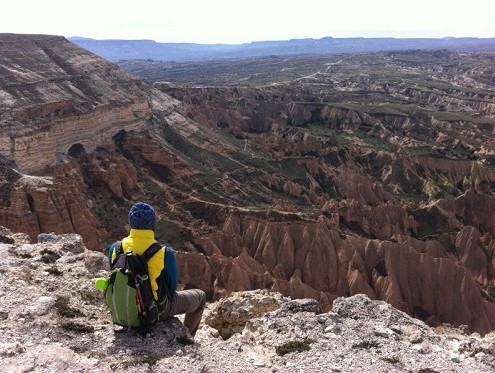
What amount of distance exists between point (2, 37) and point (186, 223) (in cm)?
4003

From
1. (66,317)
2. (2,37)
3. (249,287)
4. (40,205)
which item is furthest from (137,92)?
(66,317)

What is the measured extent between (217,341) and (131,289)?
273 centimetres

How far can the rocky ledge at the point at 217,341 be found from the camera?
7930mm

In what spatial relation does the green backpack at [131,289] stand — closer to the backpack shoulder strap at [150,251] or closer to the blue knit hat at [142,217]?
the backpack shoulder strap at [150,251]

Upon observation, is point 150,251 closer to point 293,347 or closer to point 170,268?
point 170,268

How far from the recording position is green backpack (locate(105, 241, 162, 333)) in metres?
7.56

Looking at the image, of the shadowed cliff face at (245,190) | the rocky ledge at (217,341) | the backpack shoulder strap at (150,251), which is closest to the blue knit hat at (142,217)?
the backpack shoulder strap at (150,251)


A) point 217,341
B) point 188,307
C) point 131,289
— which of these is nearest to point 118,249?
point 131,289

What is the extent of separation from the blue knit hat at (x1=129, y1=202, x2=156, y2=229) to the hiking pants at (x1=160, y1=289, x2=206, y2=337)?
60.3 inches

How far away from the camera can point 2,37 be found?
62031 mm

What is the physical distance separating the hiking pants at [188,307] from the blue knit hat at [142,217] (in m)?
1.53

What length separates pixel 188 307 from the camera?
9023 millimetres

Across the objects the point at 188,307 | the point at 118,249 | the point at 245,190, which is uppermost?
the point at 118,249

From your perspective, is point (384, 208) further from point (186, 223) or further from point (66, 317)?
point (66, 317)
